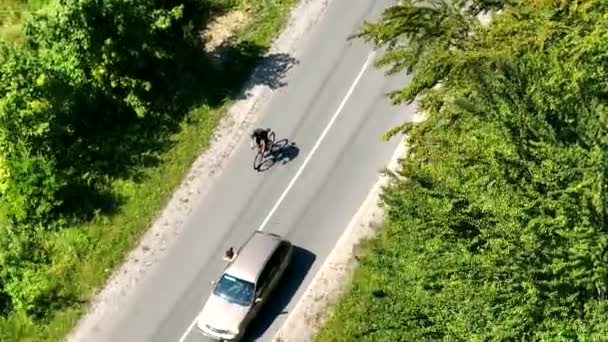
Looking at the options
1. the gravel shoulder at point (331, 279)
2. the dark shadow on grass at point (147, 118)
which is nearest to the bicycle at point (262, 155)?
the dark shadow on grass at point (147, 118)

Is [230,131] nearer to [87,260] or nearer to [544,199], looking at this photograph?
[87,260]

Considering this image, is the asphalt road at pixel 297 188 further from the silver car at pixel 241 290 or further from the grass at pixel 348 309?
the grass at pixel 348 309

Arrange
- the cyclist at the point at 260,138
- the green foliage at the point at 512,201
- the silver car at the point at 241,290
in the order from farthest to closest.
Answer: the cyclist at the point at 260,138 → the silver car at the point at 241,290 → the green foliage at the point at 512,201

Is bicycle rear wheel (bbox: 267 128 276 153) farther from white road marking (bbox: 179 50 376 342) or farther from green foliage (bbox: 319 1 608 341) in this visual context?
green foliage (bbox: 319 1 608 341)

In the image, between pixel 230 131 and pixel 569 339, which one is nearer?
pixel 569 339

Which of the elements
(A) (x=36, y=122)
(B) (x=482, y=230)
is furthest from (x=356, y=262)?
(A) (x=36, y=122)

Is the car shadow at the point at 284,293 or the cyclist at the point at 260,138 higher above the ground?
the cyclist at the point at 260,138

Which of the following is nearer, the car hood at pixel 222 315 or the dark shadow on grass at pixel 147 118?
the car hood at pixel 222 315

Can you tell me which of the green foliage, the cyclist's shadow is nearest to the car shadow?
the cyclist's shadow
